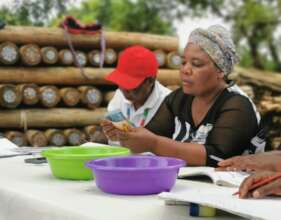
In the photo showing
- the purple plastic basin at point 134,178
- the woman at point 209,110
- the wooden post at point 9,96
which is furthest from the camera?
the wooden post at point 9,96

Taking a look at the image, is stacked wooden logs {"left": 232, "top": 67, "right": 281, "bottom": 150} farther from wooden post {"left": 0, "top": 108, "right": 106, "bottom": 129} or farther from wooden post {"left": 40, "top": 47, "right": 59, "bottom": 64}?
wooden post {"left": 40, "top": 47, "right": 59, "bottom": 64}

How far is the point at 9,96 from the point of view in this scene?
575 centimetres

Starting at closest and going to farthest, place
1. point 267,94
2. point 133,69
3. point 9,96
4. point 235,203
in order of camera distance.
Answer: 1. point 235,203
2. point 133,69
3. point 9,96
4. point 267,94

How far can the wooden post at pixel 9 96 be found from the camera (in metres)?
5.70

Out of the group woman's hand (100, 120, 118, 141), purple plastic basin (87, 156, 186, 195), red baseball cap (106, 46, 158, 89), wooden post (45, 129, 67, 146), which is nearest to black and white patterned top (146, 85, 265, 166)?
woman's hand (100, 120, 118, 141)

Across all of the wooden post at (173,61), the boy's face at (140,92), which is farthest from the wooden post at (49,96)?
the boy's face at (140,92)

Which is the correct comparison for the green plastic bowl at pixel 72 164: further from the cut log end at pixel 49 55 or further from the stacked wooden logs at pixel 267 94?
the stacked wooden logs at pixel 267 94

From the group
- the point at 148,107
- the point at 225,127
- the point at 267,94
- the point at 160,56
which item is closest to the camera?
the point at 225,127

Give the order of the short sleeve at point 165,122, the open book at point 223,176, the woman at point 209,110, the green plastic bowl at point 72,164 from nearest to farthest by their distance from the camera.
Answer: the open book at point 223,176 → the green plastic bowl at point 72,164 → the woman at point 209,110 → the short sleeve at point 165,122

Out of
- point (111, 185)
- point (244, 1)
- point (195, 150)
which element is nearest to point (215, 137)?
point (195, 150)

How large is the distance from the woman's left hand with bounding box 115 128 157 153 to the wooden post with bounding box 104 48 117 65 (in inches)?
154

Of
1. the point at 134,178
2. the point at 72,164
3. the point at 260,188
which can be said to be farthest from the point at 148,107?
the point at 260,188

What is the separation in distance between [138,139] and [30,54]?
11.8 ft

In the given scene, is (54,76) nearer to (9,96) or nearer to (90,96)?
(90,96)
